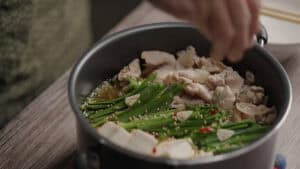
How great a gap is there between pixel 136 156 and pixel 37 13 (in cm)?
62

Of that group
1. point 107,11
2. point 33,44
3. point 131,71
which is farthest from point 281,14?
point 107,11

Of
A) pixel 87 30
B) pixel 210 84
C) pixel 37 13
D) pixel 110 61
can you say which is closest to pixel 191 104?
pixel 210 84

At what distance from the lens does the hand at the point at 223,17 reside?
0.78 metres

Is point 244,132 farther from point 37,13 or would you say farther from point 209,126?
point 37,13

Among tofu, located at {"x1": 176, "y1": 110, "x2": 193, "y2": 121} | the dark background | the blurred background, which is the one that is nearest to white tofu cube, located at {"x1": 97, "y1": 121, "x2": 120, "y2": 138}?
tofu, located at {"x1": 176, "y1": 110, "x2": 193, "y2": 121}

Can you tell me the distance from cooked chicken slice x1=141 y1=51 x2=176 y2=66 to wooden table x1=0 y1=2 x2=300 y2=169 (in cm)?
18

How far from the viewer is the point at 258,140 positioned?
2.54 ft

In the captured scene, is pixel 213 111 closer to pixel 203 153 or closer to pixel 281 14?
pixel 203 153

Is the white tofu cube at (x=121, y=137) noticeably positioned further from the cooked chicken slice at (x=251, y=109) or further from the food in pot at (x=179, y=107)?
the cooked chicken slice at (x=251, y=109)

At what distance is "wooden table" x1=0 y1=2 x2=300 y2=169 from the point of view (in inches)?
40.3

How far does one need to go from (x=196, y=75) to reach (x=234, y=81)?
63mm

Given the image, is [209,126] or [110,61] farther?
[110,61]

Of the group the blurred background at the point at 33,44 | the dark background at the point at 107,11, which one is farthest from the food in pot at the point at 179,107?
the dark background at the point at 107,11

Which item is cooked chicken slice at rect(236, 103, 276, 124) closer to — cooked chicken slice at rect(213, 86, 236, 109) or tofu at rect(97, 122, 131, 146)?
cooked chicken slice at rect(213, 86, 236, 109)
